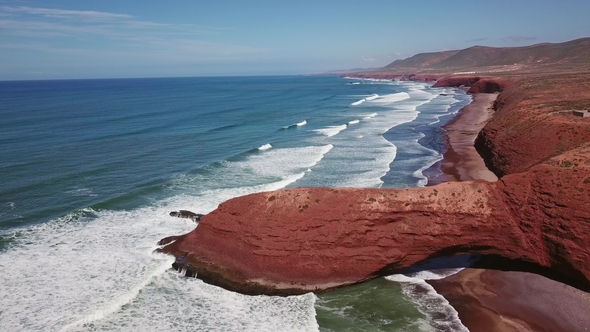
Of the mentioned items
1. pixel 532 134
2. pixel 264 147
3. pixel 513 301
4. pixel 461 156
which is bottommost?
pixel 513 301

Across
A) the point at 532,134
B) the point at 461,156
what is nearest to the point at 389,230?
the point at 532,134

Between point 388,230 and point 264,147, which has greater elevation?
point 388,230

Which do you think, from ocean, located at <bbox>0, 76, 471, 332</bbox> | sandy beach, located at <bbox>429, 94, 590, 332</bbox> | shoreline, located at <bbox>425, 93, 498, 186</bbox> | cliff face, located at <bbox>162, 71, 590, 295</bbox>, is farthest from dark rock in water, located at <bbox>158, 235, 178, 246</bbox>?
shoreline, located at <bbox>425, 93, 498, 186</bbox>

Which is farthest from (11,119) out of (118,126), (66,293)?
(66,293)

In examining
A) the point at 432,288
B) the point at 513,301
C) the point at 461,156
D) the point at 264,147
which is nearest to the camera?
the point at 513,301

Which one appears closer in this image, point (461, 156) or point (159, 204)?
point (159, 204)

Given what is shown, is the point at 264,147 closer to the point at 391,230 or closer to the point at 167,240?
the point at 167,240

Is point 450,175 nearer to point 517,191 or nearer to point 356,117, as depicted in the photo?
point 517,191

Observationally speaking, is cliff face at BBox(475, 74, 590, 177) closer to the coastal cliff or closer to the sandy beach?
the coastal cliff
